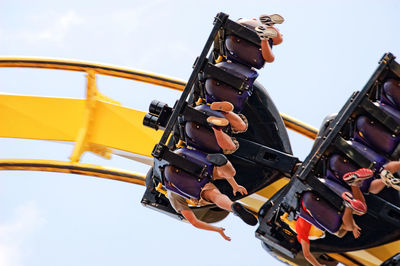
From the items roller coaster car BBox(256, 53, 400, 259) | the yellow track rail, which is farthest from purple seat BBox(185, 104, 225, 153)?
the yellow track rail

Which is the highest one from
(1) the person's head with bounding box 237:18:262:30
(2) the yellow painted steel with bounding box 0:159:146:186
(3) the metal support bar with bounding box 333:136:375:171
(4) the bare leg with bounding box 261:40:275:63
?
(1) the person's head with bounding box 237:18:262:30

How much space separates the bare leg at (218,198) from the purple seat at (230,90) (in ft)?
1.90

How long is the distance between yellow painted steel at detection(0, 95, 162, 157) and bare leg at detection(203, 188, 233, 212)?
1465 millimetres

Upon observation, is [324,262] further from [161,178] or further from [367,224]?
[161,178]

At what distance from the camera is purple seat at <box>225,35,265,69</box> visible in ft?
16.2

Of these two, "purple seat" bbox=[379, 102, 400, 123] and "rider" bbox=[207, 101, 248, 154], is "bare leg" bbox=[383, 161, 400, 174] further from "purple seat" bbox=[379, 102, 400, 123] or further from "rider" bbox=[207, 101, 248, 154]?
"rider" bbox=[207, 101, 248, 154]

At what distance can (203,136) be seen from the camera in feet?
15.7

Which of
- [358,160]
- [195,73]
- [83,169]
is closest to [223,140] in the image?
[195,73]

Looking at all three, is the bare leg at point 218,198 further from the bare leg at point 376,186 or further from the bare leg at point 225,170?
the bare leg at point 376,186

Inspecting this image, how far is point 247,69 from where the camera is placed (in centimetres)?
496

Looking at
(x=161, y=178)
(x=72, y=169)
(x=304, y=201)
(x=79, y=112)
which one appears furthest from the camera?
(x=79, y=112)

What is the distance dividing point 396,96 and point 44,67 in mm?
→ 2706

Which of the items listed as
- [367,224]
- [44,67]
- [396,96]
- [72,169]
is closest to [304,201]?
[367,224]

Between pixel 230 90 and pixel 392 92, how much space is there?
996 mm
